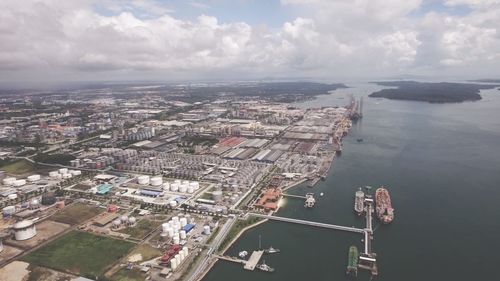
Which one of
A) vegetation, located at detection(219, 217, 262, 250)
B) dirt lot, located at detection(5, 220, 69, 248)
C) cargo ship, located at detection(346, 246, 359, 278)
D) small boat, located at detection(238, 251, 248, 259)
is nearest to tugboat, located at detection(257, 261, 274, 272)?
small boat, located at detection(238, 251, 248, 259)

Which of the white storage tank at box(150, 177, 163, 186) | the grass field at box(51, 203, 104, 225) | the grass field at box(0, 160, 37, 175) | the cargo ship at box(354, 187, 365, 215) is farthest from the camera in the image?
the grass field at box(0, 160, 37, 175)

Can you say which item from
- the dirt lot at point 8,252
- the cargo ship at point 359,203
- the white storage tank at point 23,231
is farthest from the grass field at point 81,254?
the cargo ship at point 359,203

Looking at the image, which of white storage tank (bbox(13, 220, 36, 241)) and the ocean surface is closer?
the ocean surface

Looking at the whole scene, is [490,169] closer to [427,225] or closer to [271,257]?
[427,225]

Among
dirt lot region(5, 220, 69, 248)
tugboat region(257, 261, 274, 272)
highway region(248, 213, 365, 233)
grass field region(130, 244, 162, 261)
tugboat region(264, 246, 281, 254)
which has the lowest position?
tugboat region(257, 261, 274, 272)

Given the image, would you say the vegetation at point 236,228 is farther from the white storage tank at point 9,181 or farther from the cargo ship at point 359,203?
the white storage tank at point 9,181

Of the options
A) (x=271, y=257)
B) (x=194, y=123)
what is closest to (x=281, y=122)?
(x=194, y=123)

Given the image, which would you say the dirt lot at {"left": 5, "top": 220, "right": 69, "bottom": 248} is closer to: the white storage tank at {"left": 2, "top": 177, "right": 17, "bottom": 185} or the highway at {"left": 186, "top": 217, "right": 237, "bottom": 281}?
the highway at {"left": 186, "top": 217, "right": 237, "bottom": 281}
